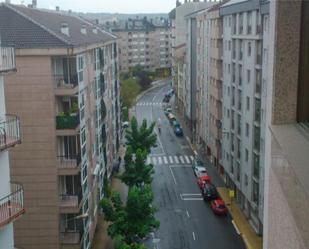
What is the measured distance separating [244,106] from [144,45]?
95.2 meters

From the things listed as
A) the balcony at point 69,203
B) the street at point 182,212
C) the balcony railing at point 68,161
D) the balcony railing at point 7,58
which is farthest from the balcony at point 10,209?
the street at point 182,212

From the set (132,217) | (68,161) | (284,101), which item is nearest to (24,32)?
(68,161)

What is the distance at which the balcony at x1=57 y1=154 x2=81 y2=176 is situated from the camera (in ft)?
73.6

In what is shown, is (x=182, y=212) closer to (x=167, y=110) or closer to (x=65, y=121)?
(x=65, y=121)

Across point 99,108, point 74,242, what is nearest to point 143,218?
point 74,242

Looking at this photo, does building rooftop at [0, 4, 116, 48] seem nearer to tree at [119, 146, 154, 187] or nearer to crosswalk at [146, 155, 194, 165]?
tree at [119, 146, 154, 187]

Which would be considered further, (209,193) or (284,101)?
(209,193)

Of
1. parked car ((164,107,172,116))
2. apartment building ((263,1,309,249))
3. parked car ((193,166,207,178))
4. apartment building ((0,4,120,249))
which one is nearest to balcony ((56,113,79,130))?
apartment building ((0,4,120,249))

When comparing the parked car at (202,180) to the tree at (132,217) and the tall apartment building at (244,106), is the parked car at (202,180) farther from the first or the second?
the tree at (132,217)

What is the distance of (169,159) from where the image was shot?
52.6 m

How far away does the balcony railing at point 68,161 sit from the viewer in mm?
22542

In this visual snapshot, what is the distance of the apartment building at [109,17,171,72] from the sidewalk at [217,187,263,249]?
286 feet

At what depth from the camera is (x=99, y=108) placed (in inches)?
1378

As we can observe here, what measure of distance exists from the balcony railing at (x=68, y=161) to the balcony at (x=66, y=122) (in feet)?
4.57
